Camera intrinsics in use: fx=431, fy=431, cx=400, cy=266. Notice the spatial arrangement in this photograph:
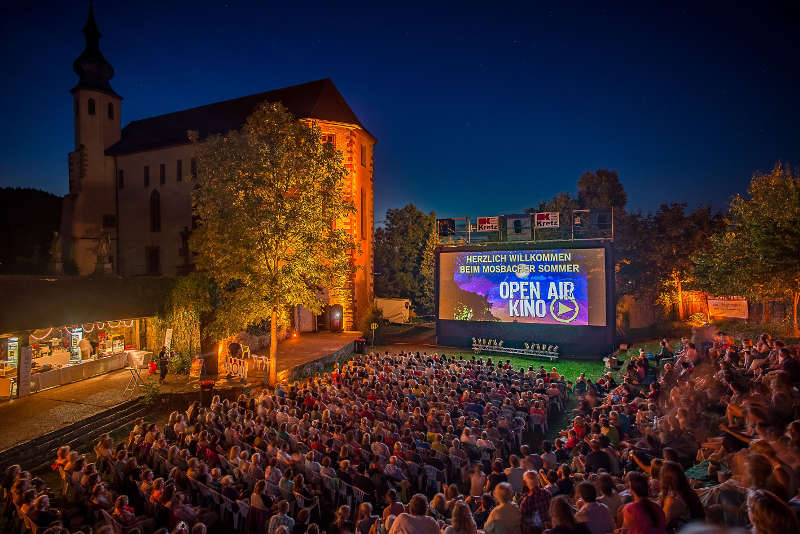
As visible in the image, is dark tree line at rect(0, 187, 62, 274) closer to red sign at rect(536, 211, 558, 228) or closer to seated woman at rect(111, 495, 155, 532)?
red sign at rect(536, 211, 558, 228)

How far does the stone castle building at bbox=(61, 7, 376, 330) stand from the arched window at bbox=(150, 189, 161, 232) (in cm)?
8

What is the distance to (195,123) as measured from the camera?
34.3 m

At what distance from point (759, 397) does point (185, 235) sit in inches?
1308

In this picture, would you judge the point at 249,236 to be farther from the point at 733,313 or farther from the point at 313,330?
the point at 733,313

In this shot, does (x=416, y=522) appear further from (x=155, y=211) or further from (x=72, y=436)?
(x=155, y=211)

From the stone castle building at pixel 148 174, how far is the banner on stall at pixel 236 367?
1153 centimetres

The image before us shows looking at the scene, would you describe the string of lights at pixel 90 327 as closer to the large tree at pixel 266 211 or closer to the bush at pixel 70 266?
the large tree at pixel 266 211

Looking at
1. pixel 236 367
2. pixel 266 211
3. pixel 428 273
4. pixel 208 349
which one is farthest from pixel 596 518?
pixel 428 273

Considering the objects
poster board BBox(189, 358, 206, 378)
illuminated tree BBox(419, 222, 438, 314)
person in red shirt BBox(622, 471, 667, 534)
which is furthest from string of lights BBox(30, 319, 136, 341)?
illuminated tree BBox(419, 222, 438, 314)

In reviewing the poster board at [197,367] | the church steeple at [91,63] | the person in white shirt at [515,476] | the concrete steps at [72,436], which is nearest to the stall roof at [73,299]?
the poster board at [197,367]

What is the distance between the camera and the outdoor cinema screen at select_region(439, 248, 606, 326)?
70.8 ft

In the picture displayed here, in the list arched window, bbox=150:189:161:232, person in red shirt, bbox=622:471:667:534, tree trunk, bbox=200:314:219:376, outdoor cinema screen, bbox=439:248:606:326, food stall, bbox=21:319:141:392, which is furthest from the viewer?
arched window, bbox=150:189:161:232

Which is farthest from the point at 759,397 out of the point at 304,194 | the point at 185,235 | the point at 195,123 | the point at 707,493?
the point at 195,123

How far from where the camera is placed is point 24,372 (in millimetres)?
14766
